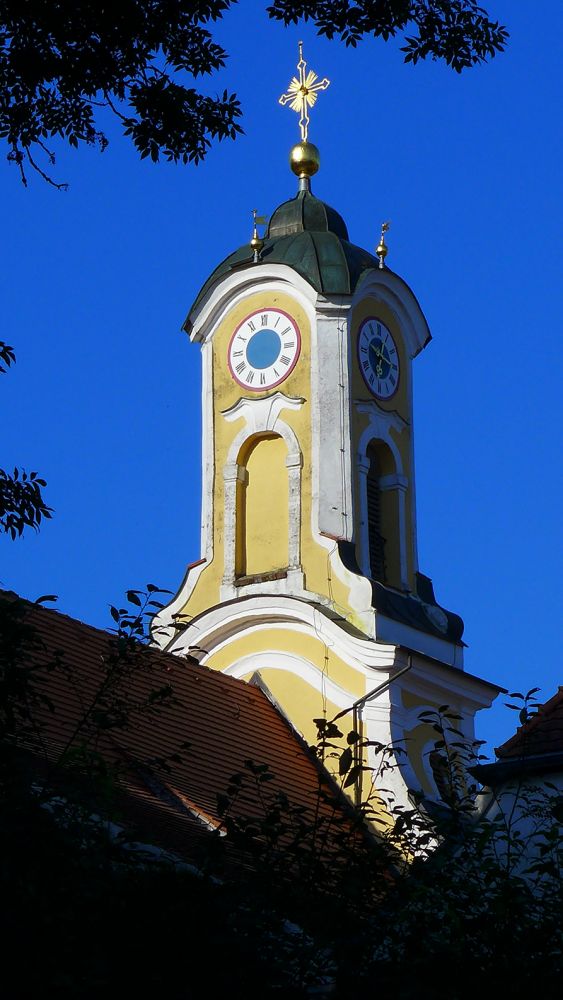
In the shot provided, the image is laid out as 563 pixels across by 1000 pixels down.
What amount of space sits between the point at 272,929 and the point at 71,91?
4724 mm

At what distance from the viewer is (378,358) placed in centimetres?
2145

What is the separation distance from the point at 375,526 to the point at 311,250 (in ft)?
10.7

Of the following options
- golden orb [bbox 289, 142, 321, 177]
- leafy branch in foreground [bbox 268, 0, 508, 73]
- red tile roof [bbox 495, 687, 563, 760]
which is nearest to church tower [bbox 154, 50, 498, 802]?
golden orb [bbox 289, 142, 321, 177]

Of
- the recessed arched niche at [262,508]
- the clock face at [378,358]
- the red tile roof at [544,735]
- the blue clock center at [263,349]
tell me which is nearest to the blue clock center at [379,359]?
the clock face at [378,358]

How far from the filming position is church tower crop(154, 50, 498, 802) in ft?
64.5

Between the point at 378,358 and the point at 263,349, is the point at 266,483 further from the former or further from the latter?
the point at 378,358

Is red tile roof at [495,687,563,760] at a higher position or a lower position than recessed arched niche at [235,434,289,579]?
lower

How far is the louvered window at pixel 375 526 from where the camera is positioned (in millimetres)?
20797

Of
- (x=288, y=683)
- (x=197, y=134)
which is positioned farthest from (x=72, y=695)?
(x=197, y=134)

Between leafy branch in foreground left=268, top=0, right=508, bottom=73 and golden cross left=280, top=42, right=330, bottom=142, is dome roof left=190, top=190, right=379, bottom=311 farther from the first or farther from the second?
leafy branch in foreground left=268, top=0, right=508, bottom=73

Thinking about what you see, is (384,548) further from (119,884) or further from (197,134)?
(119,884)

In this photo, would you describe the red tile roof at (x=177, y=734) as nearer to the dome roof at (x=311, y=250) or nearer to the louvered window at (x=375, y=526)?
the louvered window at (x=375, y=526)

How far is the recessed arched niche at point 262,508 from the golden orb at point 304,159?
3.81 m

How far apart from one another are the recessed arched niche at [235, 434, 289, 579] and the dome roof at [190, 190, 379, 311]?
6.29 feet
